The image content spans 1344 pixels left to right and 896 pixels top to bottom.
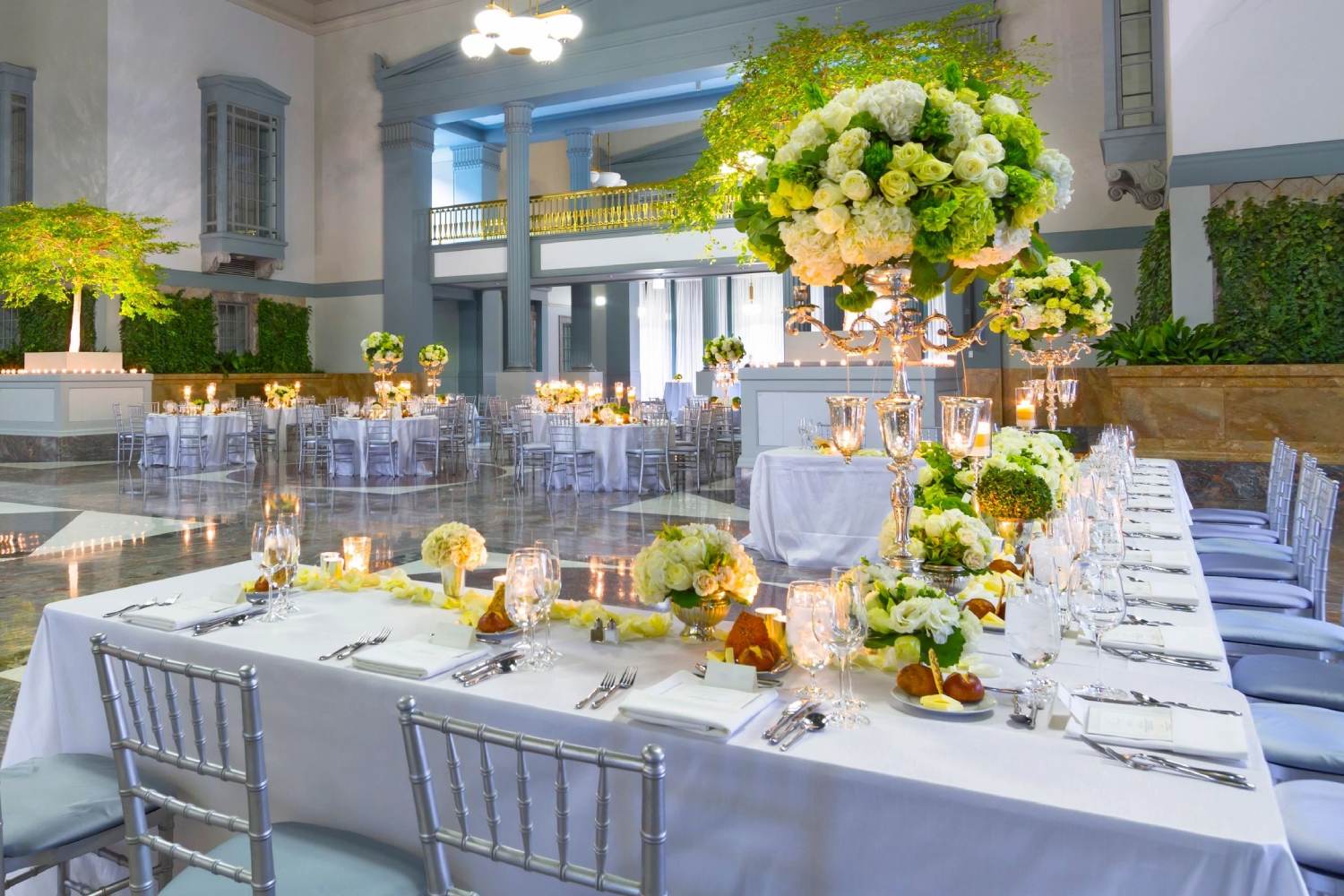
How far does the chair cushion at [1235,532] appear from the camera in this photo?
185 inches

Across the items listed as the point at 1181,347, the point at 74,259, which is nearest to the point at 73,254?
the point at 74,259

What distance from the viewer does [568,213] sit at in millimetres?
16891

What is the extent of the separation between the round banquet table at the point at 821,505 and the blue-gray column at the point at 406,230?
Answer: 13323mm

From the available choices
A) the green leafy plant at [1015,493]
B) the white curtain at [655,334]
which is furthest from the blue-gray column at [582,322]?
the green leafy plant at [1015,493]

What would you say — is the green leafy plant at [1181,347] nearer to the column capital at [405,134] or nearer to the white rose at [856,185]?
the white rose at [856,185]

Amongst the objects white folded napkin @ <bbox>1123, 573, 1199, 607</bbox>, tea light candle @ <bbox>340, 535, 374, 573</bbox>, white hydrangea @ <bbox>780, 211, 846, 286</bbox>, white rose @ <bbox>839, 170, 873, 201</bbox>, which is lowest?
white folded napkin @ <bbox>1123, 573, 1199, 607</bbox>

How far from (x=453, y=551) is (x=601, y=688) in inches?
29.5

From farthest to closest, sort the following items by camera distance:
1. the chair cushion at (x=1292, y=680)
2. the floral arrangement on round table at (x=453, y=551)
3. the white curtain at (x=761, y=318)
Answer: the white curtain at (x=761, y=318) < the chair cushion at (x=1292, y=680) < the floral arrangement on round table at (x=453, y=551)

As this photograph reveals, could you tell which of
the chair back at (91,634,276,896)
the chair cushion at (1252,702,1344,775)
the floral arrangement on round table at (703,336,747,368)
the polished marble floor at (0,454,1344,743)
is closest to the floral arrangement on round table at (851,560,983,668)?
the chair cushion at (1252,702,1344,775)

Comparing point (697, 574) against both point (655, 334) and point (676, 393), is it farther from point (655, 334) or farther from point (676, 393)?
point (655, 334)

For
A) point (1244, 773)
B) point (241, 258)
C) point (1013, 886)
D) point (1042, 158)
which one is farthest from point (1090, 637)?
point (241, 258)

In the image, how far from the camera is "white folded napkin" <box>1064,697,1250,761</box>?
4.52 ft

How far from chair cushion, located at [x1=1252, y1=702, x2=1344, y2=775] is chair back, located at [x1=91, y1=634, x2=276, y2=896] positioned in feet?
6.28

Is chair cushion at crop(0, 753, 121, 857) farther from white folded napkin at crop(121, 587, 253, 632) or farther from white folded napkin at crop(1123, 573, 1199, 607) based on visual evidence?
white folded napkin at crop(1123, 573, 1199, 607)
